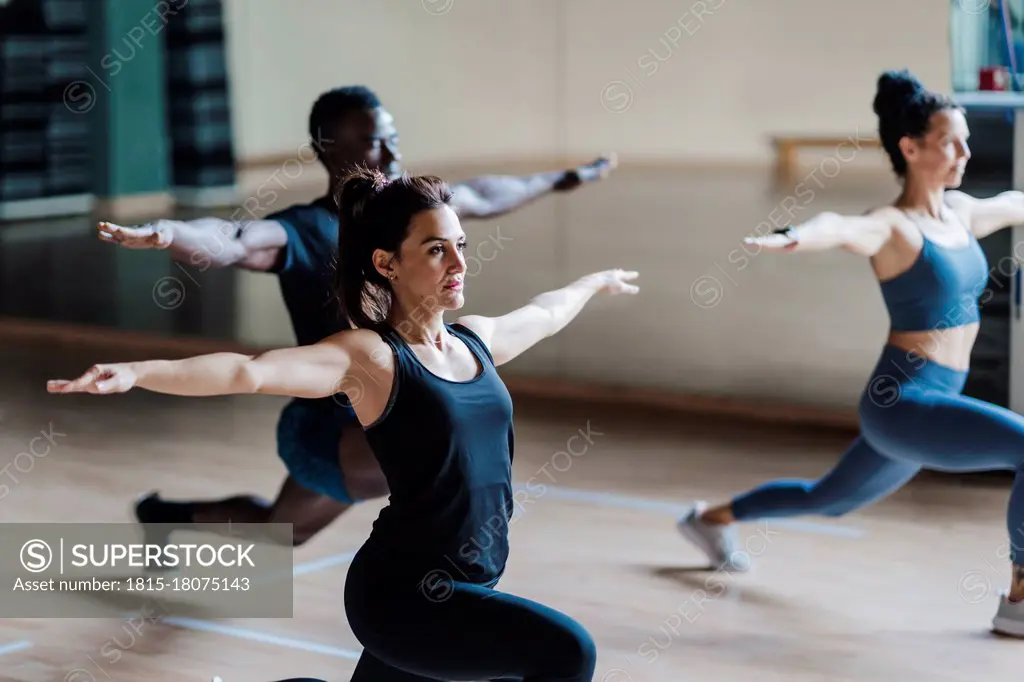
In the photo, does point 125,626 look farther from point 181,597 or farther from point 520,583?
point 520,583

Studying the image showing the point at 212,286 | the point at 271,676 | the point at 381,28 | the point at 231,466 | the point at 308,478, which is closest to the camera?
the point at 271,676

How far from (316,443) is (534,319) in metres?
1.05

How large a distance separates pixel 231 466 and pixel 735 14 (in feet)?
30.4

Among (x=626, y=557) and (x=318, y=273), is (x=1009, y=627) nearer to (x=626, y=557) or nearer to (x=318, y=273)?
(x=626, y=557)

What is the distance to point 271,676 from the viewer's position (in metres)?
3.55

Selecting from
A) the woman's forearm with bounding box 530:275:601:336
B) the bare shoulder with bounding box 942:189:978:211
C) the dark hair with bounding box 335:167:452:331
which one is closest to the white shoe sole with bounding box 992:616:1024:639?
the bare shoulder with bounding box 942:189:978:211

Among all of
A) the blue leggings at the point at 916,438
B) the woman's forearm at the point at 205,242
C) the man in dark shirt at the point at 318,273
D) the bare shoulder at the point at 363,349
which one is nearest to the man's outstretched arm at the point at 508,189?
the man in dark shirt at the point at 318,273

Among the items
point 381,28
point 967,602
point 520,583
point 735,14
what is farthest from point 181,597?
point 735,14

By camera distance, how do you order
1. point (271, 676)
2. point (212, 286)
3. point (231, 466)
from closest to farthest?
1. point (271, 676)
2. point (231, 466)
3. point (212, 286)

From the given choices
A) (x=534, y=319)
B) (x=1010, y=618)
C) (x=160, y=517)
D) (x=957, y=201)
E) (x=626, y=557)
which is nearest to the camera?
(x=534, y=319)

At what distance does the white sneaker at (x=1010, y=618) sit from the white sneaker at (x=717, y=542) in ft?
2.79

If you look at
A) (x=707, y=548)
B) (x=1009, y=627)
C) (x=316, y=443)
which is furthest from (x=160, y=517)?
(x=1009, y=627)

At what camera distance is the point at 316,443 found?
12.4 ft

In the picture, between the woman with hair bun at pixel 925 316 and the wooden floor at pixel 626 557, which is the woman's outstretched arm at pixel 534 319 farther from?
the wooden floor at pixel 626 557
